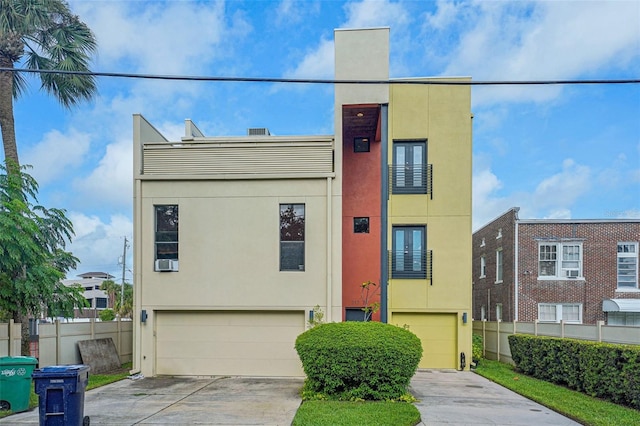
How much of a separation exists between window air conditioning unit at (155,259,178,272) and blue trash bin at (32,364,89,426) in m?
5.14

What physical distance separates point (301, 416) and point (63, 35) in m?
13.5

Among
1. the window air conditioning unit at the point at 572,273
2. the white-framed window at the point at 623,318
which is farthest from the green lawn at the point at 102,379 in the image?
the white-framed window at the point at 623,318

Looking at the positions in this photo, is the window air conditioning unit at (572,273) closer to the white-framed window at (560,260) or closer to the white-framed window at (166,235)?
the white-framed window at (560,260)

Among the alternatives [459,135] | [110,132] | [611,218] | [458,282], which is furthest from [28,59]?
[611,218]

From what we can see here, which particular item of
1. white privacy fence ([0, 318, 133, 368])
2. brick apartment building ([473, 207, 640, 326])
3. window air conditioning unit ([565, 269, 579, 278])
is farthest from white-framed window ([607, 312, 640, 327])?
white privacy fence ([0, 318, 133, 368])

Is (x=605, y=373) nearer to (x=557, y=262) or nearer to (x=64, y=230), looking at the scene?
(x=557, y=262)

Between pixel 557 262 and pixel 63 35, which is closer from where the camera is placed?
pixel 63 35

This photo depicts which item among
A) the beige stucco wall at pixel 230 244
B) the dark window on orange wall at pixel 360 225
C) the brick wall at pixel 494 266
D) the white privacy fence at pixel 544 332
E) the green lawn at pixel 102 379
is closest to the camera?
the green lawn at pixel 102 379

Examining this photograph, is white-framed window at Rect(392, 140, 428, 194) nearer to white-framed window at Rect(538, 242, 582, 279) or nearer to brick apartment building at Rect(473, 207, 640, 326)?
brick apartment building at Rect(473, 207, 640, 326)

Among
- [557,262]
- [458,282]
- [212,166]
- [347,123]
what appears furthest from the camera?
[557,262]

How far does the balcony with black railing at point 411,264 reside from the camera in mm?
13023

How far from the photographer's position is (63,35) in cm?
1372

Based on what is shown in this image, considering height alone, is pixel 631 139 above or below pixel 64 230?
above

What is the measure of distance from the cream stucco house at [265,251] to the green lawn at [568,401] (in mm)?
1742
